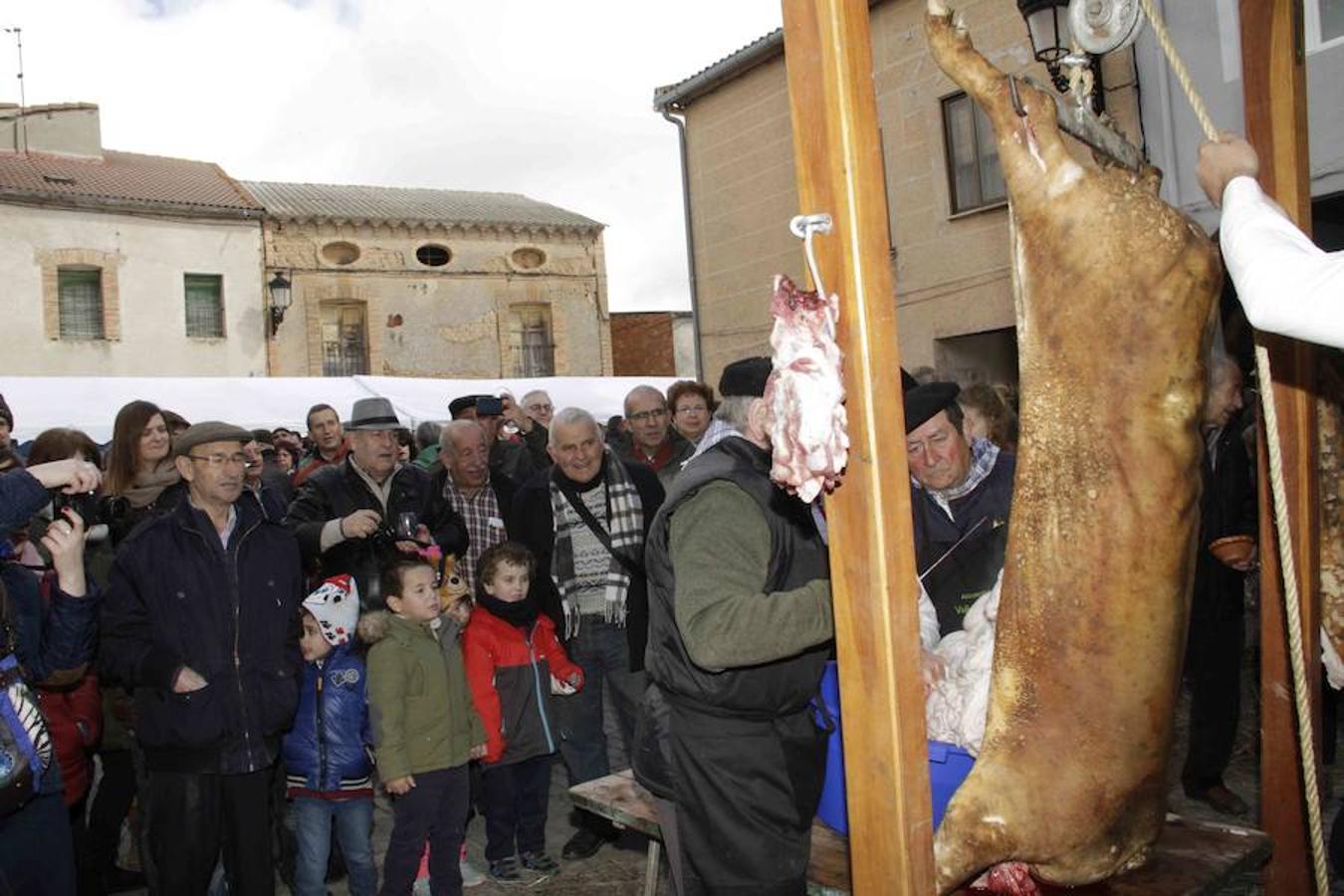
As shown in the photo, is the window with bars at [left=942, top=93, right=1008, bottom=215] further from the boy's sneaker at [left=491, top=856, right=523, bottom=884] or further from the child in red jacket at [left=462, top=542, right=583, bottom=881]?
A: the boy's sneaker at [left=491, top=856, right=523, bottom=884]

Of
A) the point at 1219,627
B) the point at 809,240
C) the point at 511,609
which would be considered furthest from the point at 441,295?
the point at 809,240

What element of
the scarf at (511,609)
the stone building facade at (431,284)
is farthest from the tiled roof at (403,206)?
the scarf at (511,609)

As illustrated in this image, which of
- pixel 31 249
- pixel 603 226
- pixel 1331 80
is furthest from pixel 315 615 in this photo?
pixel 603 226

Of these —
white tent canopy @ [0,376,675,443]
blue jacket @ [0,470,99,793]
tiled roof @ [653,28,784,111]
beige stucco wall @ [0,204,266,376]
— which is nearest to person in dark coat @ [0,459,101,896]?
blue jacket @ [0,470,99,793]

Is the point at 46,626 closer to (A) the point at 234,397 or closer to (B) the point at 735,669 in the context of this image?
(B) the point at 735,669

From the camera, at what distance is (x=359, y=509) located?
465cm

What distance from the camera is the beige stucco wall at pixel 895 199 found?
11.4 m

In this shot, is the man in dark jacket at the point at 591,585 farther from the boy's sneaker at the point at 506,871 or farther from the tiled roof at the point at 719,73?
the tiled roof at the point at 719,73

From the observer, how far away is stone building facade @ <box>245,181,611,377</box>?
23.8 m

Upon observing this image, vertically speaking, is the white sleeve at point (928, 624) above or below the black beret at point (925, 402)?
below

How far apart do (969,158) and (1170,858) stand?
1033 centimetres

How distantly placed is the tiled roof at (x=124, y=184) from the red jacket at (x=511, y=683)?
19981mm

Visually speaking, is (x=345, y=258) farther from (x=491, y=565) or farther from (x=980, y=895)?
(x=980, y=895)

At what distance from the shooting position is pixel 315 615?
4.04 metres
